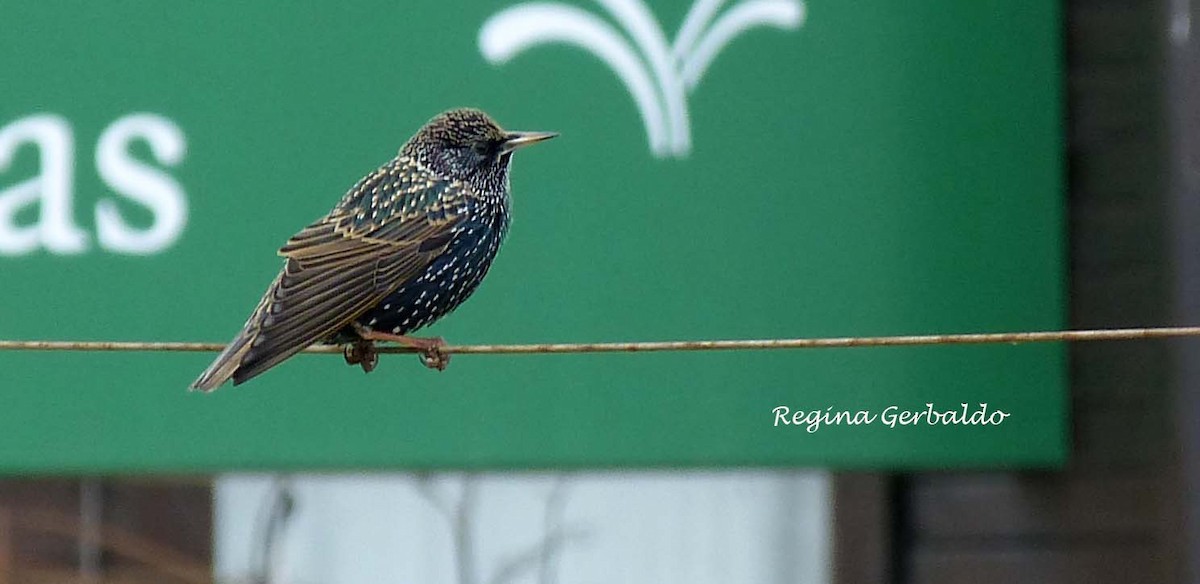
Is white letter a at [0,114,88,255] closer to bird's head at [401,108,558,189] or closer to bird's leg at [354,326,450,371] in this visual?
bird's head at [401,108,558,189]

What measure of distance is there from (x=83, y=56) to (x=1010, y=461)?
2103mm

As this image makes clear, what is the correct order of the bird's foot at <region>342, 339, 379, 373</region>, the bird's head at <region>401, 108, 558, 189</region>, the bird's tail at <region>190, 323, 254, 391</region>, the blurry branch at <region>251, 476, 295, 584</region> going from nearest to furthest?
the bird's tail at <region>190, 323, 254, 391</region> → the bird's foot at <region>342, 339, 379, 373</region> → the bird's head at <region>401, 108, 558, 189</region> → the blurry branch at <region>251, 476, 295, 584</region>

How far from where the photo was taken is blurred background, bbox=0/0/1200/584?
12.8 feet

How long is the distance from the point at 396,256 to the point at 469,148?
1.02 feet

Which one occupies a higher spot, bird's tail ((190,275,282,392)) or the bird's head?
the bird's head

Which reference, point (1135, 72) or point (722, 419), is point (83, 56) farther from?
point (1135, 72)

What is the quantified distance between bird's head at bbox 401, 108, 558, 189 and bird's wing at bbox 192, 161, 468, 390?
0.04 m

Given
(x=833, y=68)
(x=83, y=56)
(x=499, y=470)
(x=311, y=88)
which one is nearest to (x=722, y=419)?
(x=499, y=470)

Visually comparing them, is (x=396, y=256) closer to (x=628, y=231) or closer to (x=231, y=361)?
(x=231, y=361)

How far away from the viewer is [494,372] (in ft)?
12.8

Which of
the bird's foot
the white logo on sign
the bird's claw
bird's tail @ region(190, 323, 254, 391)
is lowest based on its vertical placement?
bird's tail @ region(190, 323, 254, 391)

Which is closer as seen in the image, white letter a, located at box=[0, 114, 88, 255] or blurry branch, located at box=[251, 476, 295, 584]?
white letter a, located at box=[0, 114, 88, 255]

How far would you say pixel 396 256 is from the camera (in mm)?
2645

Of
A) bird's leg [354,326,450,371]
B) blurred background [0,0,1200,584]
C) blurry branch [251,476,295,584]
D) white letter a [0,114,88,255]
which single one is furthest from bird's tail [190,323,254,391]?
blurry branch [251,476,295,584]
